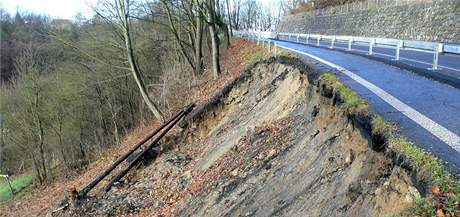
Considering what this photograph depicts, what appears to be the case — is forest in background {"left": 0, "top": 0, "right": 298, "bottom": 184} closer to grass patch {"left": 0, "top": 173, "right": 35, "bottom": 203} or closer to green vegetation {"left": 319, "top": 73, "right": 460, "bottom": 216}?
grass patch {"left": 0, "top": 173, "right": 35, "bottom": 203}

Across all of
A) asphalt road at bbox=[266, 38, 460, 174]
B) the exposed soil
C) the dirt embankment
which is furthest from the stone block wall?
the dirt embankment

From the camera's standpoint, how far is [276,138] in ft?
33.5

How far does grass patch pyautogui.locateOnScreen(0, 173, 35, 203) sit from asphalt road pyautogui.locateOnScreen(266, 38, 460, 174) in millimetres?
24895

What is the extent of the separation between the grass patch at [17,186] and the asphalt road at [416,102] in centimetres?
2490

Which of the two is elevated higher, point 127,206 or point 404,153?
point 404,153

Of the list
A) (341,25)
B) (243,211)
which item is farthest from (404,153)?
(341,25)

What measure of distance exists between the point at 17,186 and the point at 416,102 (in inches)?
1279

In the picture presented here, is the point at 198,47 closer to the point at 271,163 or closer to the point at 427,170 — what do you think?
the point at 271,163

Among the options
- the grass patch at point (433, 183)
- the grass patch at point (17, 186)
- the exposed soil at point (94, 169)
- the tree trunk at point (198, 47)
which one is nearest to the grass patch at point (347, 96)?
the grass patch at point (433, 183)

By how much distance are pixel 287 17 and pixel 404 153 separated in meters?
66.5

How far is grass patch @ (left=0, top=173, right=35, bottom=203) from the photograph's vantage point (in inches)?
1190

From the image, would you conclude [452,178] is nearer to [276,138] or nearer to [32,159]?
[276,138]

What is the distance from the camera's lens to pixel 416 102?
8.70 meters

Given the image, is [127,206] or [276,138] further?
[127,206]
